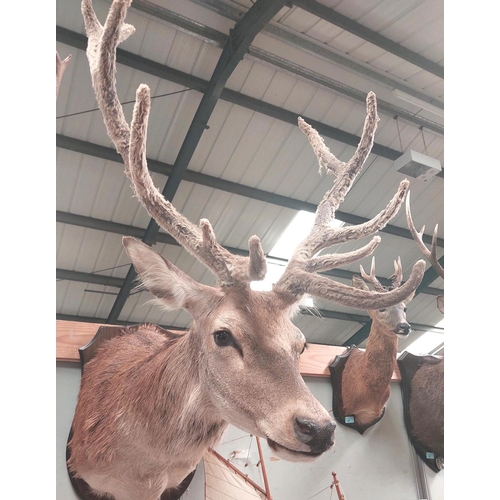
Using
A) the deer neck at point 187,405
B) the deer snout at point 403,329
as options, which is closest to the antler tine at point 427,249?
the deer snout at point 403,329

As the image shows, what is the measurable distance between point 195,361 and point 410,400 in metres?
1.06

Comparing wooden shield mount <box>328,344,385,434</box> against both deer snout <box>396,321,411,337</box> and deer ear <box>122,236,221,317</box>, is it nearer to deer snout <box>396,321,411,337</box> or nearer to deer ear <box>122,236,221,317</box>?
deer snout <box>396,321,411,337</box>

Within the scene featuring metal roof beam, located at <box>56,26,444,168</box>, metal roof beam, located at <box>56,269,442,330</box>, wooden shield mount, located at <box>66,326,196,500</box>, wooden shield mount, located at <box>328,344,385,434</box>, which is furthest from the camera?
metal roof beam, located at <box>56,26,444,168</box>

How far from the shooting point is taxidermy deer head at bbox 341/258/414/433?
4.76 feet

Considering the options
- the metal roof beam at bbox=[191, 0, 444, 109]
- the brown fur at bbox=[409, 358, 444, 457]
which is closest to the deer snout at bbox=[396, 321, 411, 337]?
the brown fur at bbox=[409, 358, 444, 457]

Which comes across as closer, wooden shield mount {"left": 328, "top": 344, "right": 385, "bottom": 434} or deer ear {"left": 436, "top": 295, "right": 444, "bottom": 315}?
wooden shield mount {"left": 328, "top": 344, "right": 385, "bottom": 434}

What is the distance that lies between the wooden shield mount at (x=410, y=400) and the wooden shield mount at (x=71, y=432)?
83 cm

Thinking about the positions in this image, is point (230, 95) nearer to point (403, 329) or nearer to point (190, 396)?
point (403, 329)

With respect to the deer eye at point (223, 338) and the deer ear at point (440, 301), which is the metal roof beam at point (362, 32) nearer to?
the deer ear at point (440, 301)

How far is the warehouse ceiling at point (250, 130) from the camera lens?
4.94ft

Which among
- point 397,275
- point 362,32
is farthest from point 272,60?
point 397,275

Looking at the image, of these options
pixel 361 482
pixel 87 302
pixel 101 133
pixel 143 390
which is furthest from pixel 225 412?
pixel 101 133

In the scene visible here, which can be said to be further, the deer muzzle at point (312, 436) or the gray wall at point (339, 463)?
the gray wall at point (339, 463)

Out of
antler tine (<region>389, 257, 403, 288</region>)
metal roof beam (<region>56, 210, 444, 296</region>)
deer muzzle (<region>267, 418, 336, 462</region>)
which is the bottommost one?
deer muzzle (<region>267, 418, 336, 462</region>)
